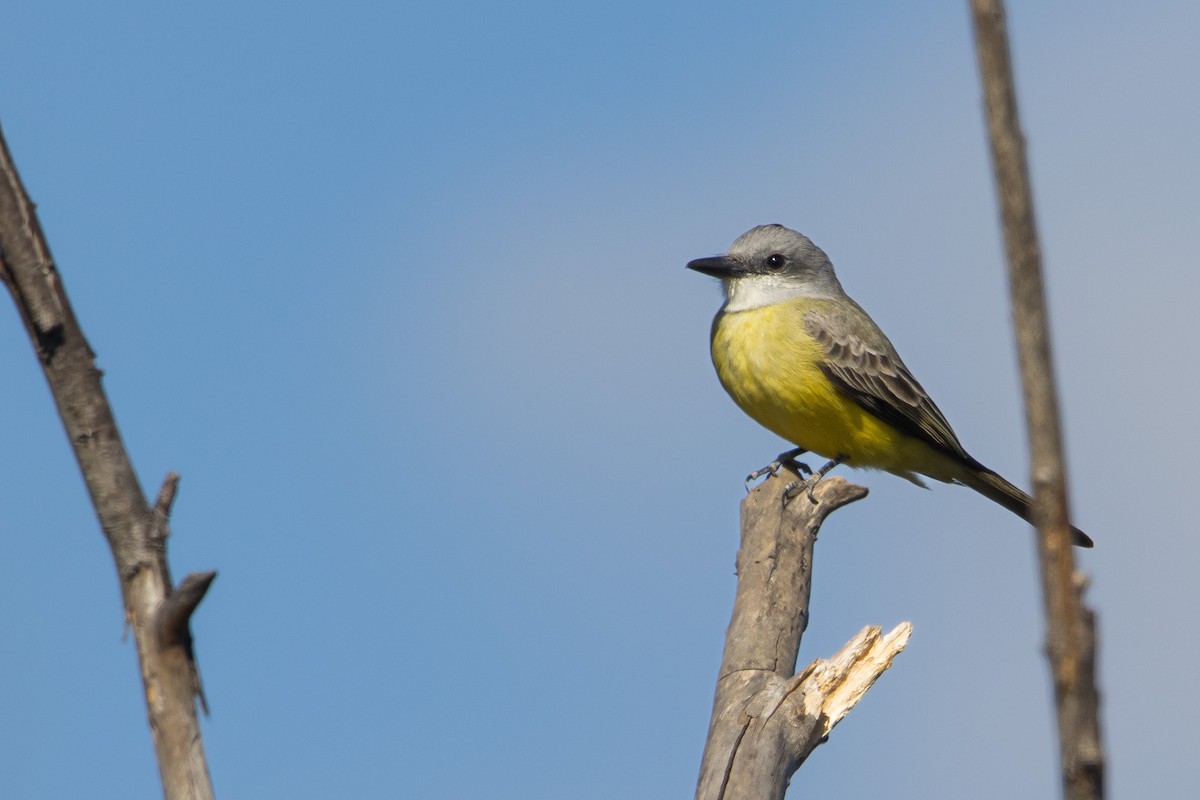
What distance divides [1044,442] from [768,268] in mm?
10310

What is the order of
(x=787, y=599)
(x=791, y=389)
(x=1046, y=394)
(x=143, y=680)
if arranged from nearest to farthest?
1. (x=1046, y=394)
2. (x=143, y=680)
3. (x=787, y=599)
4. (x=791, y=389)

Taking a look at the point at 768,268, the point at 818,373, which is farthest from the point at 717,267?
the point at 818,373

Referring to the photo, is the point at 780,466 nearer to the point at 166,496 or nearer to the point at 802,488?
the point at 802,488

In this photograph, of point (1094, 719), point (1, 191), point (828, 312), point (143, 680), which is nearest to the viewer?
point (1094, 719)

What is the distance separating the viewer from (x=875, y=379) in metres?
11.2

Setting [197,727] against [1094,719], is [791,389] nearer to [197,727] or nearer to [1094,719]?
[197,727]

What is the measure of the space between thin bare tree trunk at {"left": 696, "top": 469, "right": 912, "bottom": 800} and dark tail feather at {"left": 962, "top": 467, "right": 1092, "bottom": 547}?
4435 millimetres

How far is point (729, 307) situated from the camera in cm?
1168

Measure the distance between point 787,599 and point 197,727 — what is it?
181 inches

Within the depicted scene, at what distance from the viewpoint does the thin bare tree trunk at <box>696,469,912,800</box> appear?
6.03m

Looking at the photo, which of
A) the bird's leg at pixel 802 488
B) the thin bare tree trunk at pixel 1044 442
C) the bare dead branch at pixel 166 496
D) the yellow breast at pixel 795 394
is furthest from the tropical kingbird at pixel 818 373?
the thin bare tree trunk at pixel 1044 442

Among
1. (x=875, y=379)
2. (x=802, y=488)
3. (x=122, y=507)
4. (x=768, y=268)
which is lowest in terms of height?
(x=122, y=507)

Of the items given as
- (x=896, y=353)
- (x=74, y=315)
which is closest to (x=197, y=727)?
(x=74, y=315)

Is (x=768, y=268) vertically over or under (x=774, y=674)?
over
